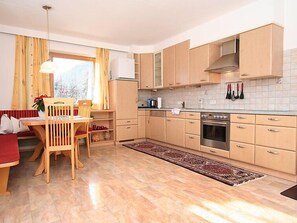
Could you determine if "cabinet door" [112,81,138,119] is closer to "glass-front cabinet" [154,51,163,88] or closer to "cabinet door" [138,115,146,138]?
A: "cabinet door" [138,115,146,138]

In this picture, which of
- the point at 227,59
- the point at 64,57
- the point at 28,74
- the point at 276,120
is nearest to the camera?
the point at 276,120

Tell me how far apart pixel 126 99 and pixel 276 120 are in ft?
10.5

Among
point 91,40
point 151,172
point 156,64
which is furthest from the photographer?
point 156,64

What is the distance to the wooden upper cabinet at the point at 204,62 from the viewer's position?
12.4 ft

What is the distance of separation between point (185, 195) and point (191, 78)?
2608mm

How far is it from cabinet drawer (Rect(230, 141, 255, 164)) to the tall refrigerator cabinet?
2.51m

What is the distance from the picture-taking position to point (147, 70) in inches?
206

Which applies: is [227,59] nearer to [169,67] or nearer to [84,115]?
[169,67]

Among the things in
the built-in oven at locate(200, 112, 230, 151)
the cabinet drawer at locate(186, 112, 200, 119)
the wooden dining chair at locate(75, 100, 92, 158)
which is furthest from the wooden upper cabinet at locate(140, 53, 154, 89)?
the built-in oven at locate(200, 112, 230, 151)

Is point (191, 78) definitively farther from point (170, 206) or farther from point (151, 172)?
point (170, 206)

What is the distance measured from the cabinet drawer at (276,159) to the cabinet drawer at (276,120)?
0.33 meters

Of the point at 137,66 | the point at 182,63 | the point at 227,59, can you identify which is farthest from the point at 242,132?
the point at 137,66

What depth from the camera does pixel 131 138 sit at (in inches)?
194

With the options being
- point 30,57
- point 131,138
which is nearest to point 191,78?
point 131,138
